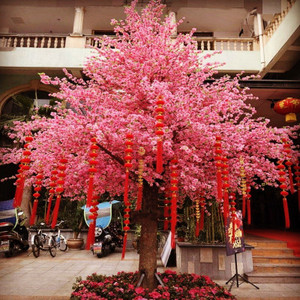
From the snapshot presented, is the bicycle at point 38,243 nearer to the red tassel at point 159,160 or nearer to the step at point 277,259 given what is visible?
the step at point 277,259

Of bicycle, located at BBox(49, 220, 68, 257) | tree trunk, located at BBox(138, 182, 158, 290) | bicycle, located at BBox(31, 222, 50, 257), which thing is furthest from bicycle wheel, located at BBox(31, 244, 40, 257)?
tree trunk, located at BBox(138, 182, 158, 290)

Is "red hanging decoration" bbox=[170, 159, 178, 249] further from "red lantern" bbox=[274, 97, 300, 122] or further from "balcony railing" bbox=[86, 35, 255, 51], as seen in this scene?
"balcony railing" bbox=[86, 35, 255, 51]

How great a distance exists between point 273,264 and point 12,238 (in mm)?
8667

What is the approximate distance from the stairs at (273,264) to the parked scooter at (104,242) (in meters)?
5.18

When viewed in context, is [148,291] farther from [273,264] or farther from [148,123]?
[273,264]

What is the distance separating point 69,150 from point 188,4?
3.02 metres

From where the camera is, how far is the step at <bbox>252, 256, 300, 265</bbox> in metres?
7.09

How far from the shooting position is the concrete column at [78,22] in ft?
34.7

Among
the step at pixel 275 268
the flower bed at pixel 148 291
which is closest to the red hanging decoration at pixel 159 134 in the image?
the flower bed at pixel 148 291

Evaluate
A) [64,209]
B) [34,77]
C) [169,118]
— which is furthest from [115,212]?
[169,118]

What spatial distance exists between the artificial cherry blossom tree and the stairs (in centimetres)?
314

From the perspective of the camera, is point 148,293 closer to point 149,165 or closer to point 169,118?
point 149,165

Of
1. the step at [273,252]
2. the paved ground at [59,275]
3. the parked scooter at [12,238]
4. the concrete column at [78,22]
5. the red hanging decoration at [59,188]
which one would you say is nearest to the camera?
the red hanging decoration at [59,188]

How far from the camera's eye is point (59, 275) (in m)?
6.98
